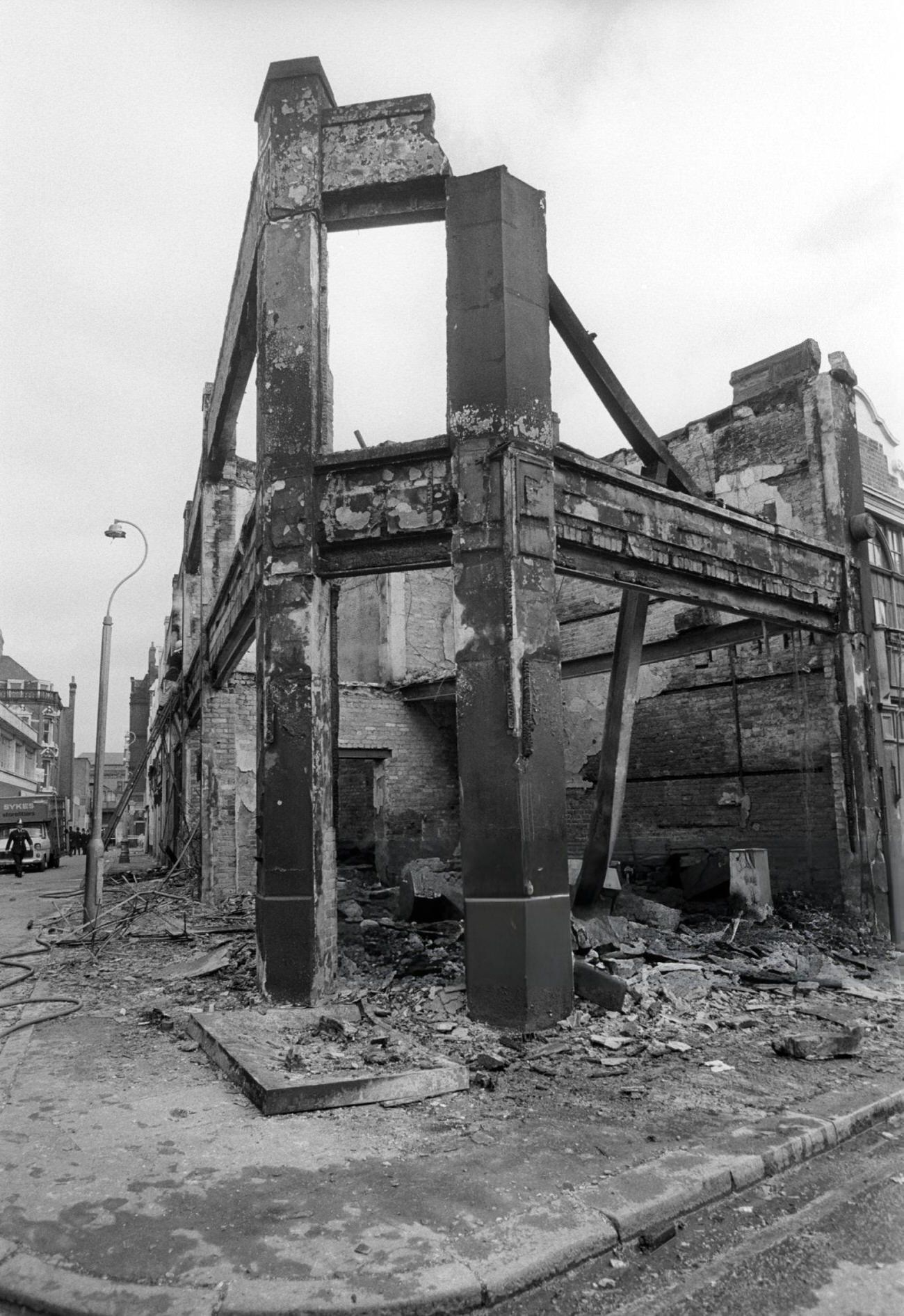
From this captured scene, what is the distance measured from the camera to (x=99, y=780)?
13844mm

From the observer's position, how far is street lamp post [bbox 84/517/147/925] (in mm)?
12609

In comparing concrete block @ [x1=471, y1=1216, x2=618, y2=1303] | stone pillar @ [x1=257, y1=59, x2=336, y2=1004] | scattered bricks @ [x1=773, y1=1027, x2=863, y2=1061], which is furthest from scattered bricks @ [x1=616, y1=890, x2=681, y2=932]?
concrete block @ [x1=471, y1=1216, x2=618, y2=1303]

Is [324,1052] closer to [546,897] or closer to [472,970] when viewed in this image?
[472,970]

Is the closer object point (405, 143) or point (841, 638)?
point (405, 143)

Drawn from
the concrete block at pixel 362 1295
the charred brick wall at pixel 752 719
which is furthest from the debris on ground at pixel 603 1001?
the concrete block at pixel 362 1295

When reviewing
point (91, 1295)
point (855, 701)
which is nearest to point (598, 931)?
point (855, 701)

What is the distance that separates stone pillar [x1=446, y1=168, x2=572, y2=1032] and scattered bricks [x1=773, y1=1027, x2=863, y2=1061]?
158 centimetres

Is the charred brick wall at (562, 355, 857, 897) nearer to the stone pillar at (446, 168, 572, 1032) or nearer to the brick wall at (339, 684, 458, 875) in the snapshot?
the brick wall at (339, 684, 458, 875)

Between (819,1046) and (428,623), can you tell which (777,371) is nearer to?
(428,623)

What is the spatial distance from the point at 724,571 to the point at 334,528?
4395mm

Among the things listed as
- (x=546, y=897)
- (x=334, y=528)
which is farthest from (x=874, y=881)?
(x=334, y=528)

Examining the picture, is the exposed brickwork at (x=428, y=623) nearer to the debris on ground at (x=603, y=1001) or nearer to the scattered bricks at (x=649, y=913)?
the debris on ground at (x=603, y=1001)

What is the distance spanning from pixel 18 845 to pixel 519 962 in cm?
2295

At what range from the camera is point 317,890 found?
7113mm
